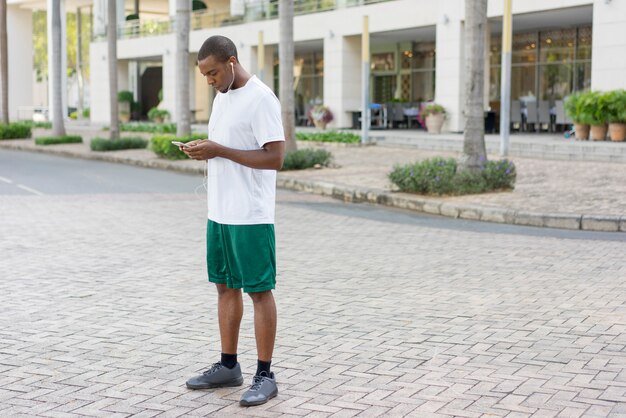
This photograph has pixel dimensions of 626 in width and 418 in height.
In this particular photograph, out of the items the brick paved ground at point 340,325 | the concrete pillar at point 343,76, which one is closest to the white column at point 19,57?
the concrete pillar at point 343,76

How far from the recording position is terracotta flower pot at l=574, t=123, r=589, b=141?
23.0 m

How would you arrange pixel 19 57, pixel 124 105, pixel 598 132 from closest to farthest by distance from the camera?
A: pixel 598 132, pixel 124 105, pixel 19 57

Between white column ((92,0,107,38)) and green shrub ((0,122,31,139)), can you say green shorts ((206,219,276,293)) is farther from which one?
white column ((92,0,107,38))

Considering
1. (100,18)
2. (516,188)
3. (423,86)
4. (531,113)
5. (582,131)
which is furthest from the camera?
(100,18)

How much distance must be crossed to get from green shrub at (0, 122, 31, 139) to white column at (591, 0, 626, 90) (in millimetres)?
20886

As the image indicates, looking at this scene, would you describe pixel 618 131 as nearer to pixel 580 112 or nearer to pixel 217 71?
pixel 580 112

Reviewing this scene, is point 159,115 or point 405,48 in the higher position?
point 405,48

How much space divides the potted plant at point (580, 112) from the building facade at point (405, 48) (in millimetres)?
1588

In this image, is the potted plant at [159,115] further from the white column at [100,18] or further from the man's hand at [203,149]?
the man's hand at [203,149]

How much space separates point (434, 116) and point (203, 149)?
25.2 metres

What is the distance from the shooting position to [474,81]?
14.5 meters

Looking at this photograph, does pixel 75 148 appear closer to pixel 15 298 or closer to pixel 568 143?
pixel 568 143

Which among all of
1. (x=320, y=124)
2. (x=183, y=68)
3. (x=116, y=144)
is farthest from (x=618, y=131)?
(x=320, y=124)

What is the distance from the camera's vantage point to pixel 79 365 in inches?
214
